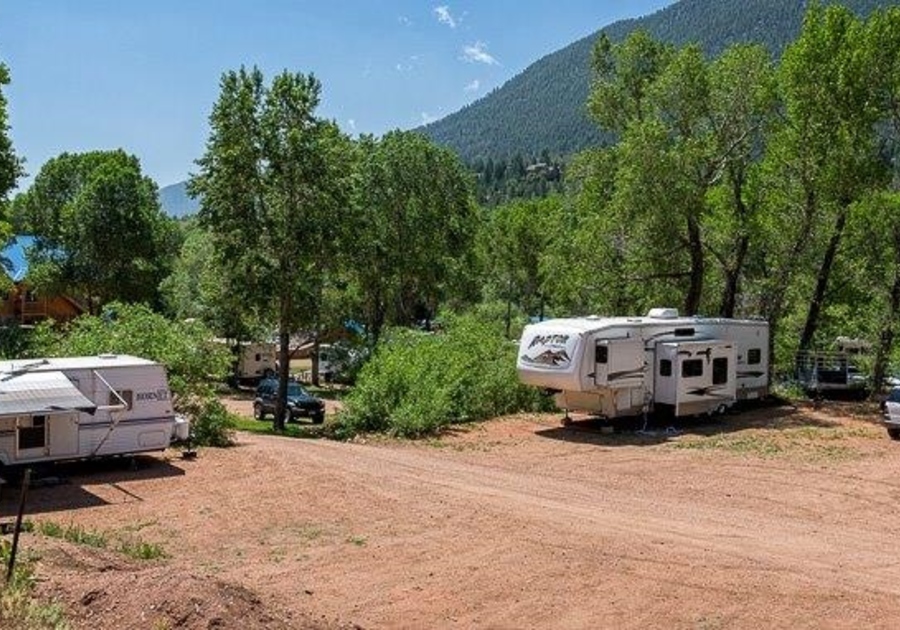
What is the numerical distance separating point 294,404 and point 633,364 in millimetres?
12400

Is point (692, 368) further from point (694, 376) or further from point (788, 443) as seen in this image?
point (788, 443)

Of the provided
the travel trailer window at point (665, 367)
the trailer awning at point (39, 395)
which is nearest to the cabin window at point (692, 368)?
the travel trailer window at point (665, 367)

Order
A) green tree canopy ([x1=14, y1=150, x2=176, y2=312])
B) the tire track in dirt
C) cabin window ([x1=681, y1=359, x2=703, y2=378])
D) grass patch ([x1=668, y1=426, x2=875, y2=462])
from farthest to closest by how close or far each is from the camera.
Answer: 1. green tree canopy ([x1=14, y1=150, x2=176, y2=312])
2. cabin window ([x1=681, y1=359, x2=703, y2=378])
3. grass patch ([x1=668, y1=426, x2=875, y2=462])
4. the tire track in dirt

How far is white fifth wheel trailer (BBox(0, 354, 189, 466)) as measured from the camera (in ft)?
49.6

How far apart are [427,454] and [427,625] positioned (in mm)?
11261

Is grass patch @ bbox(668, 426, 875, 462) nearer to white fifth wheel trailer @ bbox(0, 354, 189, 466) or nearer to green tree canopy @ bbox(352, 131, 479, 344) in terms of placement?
white fifth wheel trailer @ bbox(0, 354, 189, 466)

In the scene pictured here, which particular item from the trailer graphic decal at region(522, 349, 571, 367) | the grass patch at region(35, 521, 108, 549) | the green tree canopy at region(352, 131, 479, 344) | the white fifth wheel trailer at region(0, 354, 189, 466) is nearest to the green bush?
the trailer graphic decal at region(522, 349, 571, 367)

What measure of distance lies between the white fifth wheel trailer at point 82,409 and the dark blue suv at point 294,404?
43.2 ft

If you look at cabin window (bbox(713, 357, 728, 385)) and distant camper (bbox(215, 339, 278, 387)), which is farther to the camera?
distant camper (bbox(215, 339, 278, 387))

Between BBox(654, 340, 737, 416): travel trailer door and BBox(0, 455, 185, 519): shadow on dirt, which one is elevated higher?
BBox(654, 340, 737, 416): travel trailer door

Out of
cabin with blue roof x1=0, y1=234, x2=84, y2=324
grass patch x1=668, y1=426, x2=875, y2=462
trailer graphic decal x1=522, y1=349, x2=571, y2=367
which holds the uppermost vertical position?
cabin with blue roof x1=0, y1=234, x2=84, y2=324

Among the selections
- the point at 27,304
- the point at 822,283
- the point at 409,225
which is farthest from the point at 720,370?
→ the point at 27,304

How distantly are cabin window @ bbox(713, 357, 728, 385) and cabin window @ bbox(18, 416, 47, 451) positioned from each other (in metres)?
16.5

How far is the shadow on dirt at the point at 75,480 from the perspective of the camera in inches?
570
